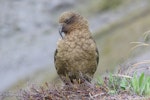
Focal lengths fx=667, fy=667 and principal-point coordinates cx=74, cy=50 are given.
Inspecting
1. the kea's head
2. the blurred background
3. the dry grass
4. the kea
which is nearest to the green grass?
the dry grass

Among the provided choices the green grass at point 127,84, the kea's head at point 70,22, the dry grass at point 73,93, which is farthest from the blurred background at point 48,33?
the dry grass at point 73,93

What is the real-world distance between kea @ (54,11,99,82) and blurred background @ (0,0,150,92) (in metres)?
4.38

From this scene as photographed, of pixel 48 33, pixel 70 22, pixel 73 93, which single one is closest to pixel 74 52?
pixel 70 22

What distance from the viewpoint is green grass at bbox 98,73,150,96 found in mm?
6496

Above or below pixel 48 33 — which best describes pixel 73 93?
below

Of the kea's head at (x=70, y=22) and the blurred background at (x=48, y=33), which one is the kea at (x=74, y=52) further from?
the blurred background at (x=48, y=33)

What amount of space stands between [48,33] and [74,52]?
8.43m

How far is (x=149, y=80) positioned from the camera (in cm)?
674

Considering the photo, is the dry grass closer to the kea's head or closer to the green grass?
the green grass

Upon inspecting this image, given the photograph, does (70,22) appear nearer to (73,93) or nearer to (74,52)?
(74,52)

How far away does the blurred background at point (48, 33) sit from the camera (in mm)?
13531

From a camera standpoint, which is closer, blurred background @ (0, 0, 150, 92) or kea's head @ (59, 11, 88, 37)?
kea's head @ (59, 11, 88, 37)

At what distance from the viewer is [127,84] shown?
668cm

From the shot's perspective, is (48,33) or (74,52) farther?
(48,33)
